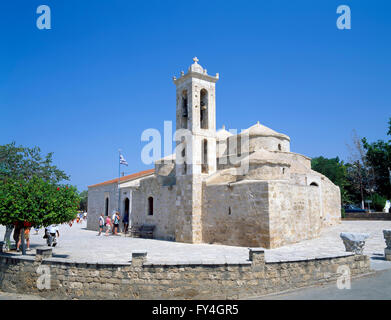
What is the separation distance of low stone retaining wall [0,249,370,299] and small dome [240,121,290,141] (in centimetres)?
1129

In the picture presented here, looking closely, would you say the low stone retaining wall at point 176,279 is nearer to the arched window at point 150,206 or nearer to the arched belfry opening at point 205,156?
the arched belfry opening at point 205,156

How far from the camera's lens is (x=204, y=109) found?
15836mm

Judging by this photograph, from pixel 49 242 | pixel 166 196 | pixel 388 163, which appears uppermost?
pixel 388 163

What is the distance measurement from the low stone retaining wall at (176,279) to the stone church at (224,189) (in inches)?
188

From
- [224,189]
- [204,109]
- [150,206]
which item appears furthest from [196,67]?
[150,206]

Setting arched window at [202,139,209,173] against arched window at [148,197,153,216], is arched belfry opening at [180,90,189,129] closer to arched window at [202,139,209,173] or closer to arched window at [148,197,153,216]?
arched window at [202,139,209,173]

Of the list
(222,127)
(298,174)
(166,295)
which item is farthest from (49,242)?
(222,127)

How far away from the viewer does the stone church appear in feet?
39.1

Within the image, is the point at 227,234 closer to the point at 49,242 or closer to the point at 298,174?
the point at 298,174

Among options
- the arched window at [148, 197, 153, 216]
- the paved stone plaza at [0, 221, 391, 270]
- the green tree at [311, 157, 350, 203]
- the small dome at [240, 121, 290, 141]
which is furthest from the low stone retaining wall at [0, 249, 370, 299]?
the green tree at [311, 157, 350, 203]

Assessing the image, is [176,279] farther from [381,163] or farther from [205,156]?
[381,163]
